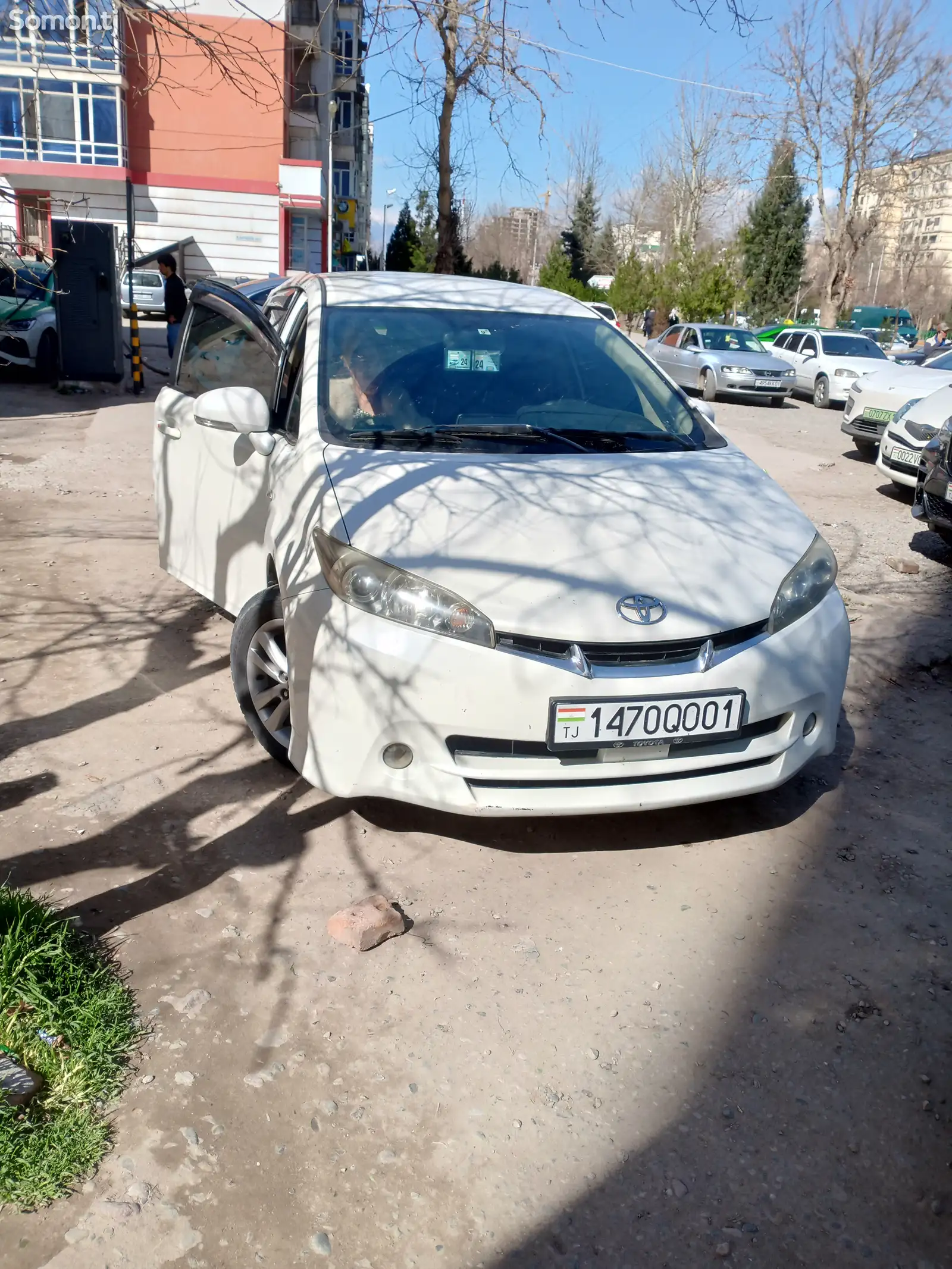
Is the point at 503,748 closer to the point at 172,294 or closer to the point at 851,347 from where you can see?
the point at 172,294

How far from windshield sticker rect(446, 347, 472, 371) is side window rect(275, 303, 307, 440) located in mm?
580

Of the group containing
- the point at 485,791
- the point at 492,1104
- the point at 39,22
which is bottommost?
the point at 492,1104

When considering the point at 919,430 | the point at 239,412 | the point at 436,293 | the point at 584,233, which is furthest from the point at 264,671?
the point at 584,233

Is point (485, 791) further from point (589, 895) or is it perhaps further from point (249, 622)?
point (249, 622)

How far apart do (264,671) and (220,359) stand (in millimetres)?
2004

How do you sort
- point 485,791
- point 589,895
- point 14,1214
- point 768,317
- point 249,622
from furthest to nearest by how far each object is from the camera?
point 768,317 → point 249,622 → point 589,895 → point 485,791 → point 14,1214

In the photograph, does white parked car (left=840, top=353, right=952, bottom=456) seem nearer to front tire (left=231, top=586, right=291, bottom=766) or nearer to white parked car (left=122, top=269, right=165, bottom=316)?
front tire (left=231, top=586, right=291, bottom=766)

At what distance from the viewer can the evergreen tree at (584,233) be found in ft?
218

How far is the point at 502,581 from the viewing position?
10.2 ft

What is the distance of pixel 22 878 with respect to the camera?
125 inches

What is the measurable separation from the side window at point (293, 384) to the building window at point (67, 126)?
3646cm

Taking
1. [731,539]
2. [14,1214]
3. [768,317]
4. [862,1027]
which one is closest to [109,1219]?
[14,1214]

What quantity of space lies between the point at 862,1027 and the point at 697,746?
34.7 inches

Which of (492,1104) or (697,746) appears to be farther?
(697,746)
